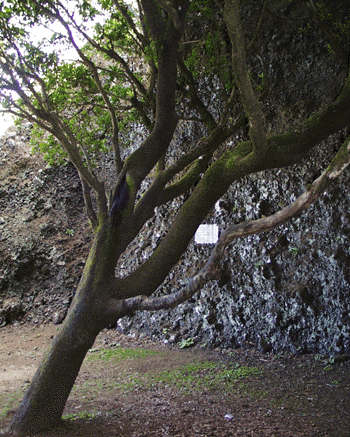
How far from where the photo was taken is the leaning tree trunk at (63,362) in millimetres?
3332

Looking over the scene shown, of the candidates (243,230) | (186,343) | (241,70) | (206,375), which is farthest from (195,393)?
(241,70)

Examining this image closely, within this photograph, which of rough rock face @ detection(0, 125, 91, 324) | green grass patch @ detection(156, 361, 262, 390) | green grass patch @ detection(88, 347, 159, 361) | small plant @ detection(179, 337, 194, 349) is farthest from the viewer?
rough rock face @ detection(0, 125, 91, 324)

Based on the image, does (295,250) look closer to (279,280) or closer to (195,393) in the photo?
(279,280)

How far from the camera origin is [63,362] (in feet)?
11.2

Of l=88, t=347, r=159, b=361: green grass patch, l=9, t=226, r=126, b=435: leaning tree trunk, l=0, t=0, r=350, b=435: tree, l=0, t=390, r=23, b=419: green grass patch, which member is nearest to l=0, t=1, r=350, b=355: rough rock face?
l=88, t=347, r=159, b=361: green grass patch

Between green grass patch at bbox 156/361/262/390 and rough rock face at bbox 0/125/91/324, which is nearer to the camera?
green grass patch at bbox 156/361/262/390

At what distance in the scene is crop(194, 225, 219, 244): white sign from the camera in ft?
22.2

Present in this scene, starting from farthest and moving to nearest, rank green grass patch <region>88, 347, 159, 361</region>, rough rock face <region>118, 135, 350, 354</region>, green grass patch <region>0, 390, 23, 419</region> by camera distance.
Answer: green grass patch <region>88, 347, 159, 361</region>
rough rock face <region>118, 135, 350, 354</region>
green grass patch <region>0, 390, 23, 419</region>

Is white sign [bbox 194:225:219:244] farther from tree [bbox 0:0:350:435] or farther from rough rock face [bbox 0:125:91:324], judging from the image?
rough rock face [bbox 0:125:91:324]

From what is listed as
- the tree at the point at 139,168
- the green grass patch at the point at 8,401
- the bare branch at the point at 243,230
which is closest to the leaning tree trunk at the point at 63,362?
the tree at the point at 139,168

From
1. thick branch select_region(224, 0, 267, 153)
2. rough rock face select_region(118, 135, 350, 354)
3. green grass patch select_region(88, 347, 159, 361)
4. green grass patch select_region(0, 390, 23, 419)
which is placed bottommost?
green grass patch select_region(0, 390, 23, 419)

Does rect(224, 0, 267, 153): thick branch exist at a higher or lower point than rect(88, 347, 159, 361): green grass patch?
higher

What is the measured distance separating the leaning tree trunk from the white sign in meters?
3.38

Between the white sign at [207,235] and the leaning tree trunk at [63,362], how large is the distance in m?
3.38
